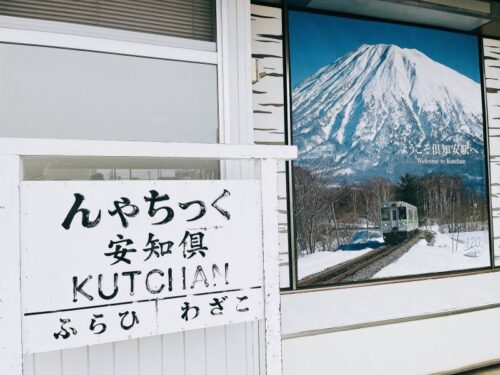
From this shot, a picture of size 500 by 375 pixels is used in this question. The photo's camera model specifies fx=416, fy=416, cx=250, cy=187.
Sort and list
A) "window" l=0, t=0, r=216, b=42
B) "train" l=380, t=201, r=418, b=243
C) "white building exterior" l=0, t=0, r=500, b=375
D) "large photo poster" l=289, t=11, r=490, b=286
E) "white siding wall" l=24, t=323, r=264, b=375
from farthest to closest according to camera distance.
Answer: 1. "train" l=380, t=201, r=418, b=243
2. "large photo poster" l=289, t=11, r=490, b=286
3. "window" l=0, t=0, r=216, b=42
4. "white siding wall" l=24, t=323, r=264, b=375
5. "white building exterior" l=0, t=0, r=500, b=375

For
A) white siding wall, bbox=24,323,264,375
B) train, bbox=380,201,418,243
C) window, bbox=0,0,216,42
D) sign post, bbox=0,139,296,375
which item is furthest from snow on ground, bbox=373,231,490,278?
window, bbox=0,0,216,42

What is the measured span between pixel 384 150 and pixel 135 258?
2465 mm

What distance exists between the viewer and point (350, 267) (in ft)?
10.9

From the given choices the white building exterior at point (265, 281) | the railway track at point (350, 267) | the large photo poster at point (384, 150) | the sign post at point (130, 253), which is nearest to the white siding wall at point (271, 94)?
the white building exterior at point (265, 281)

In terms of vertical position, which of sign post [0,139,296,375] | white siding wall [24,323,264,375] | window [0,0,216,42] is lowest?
white siding wall [24,323,264,375]

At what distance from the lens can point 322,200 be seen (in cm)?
325

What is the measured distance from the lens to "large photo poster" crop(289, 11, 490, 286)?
3238 millimetres

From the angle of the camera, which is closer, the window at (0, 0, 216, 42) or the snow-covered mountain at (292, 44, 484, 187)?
the window at (0, 0, 216, 42)

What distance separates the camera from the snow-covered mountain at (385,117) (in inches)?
129

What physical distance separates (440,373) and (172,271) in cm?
289

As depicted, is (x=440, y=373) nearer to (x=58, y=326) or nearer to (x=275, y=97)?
(x=275, y=97)

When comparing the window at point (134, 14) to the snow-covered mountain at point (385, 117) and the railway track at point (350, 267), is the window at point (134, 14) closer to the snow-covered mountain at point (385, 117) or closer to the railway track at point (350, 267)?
the snow-covered mountain at point (385, 117)

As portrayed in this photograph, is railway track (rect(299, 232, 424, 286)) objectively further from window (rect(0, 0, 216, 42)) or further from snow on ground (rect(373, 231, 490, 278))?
window (rect(0, 0, 216, 42))

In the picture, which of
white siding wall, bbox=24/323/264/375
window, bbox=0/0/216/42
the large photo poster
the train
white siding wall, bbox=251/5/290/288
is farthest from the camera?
the train
